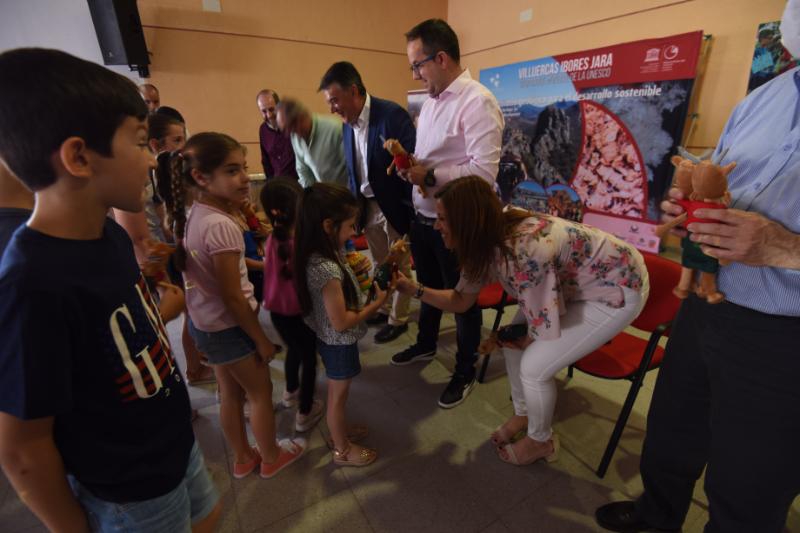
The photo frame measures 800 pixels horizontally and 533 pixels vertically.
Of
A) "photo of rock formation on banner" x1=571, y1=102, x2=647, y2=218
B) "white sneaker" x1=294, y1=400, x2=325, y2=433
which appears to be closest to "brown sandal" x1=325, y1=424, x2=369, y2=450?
"white sneaker" x1=294, y1=400, x2=325, y2=433

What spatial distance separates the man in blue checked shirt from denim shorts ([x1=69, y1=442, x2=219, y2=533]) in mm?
1316

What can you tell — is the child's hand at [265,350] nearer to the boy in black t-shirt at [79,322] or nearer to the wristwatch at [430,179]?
the boy in black t-shirt at [79,322]

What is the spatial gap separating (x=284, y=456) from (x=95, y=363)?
4.28 ft

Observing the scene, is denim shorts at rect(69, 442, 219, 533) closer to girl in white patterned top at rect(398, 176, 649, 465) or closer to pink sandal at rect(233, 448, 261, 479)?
pink sandal at rect(233, 448, 261, 479)

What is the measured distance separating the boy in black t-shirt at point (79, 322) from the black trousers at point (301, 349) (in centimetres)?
81

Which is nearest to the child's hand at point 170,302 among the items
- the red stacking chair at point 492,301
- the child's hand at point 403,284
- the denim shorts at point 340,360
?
the denim shorts at point 340,360

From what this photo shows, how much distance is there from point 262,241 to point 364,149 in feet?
2.94

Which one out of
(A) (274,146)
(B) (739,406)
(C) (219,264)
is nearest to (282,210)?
(C) (219,264)

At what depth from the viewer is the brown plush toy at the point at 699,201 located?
31.0 inches

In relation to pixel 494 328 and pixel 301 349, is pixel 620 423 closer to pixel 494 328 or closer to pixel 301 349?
pixel 494 328

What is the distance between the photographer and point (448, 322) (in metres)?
3.00

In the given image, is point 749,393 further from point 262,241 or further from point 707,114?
point 707,114

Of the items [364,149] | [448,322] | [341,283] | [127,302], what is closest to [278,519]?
[341,283]

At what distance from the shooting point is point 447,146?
1.97m
